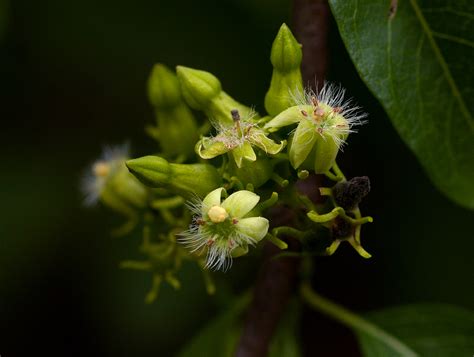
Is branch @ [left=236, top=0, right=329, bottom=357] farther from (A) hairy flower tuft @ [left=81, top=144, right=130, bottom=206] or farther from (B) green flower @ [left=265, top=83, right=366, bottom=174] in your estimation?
(A) hairy flower tuft @ [left=81, top=144, right=130, bottom=206]

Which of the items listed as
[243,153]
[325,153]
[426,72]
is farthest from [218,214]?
[426,72]

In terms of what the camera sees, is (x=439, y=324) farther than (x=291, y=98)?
Yes

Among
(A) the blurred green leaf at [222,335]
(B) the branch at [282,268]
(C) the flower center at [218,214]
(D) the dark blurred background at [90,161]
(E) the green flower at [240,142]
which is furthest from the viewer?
(D) the dark blurred background at [90,161]

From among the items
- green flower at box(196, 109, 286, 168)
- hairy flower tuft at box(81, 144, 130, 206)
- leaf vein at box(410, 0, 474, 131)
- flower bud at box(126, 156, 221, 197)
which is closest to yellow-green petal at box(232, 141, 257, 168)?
green flower at box(196, 109, 286, 168)

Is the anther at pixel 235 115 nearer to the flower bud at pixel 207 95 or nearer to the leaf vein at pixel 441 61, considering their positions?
the flower bud at pixel 207 95

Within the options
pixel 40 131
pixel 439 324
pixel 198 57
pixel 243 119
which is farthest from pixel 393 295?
pixel 40 131

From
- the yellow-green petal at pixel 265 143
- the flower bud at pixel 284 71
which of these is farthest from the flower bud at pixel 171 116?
the yellow-green petal at pixel 265 143

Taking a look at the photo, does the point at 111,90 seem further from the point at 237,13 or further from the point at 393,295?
the point at 393,295
